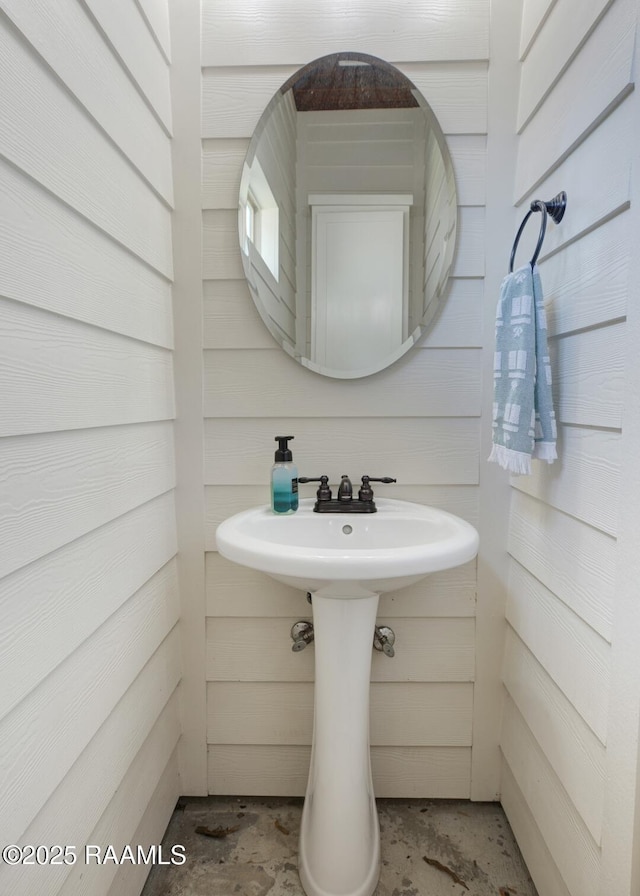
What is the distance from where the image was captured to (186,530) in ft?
4.53

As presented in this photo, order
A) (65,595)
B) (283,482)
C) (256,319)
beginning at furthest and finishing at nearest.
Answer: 1. (256,319)
2. (283,482)
3. (65,595)

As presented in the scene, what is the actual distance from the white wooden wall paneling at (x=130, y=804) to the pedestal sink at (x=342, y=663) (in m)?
0.38

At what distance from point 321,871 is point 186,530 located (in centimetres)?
84

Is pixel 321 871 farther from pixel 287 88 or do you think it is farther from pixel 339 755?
pixel 287 88

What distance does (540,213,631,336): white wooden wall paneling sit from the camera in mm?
826

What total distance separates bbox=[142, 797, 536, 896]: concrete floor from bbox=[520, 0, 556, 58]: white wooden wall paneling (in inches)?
76.2

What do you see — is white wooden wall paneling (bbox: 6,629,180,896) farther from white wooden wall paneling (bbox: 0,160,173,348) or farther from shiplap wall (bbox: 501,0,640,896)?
shiplap wall (bbox: 501,0,640,896)

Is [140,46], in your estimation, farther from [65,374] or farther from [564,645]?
[564,645]

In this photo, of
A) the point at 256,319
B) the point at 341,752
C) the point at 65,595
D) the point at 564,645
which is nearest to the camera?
the point at 65,595

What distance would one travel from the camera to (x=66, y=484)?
0.81 meters

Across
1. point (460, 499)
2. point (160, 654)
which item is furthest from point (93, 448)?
point (460, 499)

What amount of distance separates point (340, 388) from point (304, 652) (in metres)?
0.73

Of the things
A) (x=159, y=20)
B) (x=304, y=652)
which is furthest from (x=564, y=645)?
(x=159, y=20)

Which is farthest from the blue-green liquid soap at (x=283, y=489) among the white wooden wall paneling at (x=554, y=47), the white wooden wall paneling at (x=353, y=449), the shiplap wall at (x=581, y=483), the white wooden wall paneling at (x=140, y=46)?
the white wooden wall paneling at (x=554, y=47)
